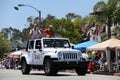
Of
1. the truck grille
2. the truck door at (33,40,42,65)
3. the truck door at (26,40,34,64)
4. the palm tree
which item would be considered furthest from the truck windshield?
the palm tree

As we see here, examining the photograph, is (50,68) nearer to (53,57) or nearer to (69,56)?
(53,57)

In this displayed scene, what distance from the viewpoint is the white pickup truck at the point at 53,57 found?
2284 cm

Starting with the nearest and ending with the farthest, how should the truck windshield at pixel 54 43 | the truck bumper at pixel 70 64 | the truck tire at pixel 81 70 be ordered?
1. the truck bumper at pixel 70 64
2. the truck tire at pixel 81 70
3. the truck windshield at pixel 54 43

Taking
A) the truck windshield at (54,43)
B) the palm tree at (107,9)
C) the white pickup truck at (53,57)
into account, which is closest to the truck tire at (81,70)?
the white pickup truck at (53,57)

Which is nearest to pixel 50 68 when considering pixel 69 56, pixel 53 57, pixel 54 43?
pixel 53 57

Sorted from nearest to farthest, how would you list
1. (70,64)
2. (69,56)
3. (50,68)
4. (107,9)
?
(50,68) → (70,64) → (69,56) → (107,9)

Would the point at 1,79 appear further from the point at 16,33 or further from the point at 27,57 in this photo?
the point at 16,33

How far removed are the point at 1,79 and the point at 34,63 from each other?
4370 millimetres

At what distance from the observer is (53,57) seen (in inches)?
899

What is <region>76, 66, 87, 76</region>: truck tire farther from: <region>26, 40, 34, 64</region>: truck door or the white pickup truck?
<region>26, 40, 34, 64</region>: truck door

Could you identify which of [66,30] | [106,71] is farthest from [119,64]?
[66,30]

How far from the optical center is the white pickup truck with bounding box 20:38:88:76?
22844 millimetres

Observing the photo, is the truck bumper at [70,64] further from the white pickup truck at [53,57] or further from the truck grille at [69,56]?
the truck grille at [69,56]

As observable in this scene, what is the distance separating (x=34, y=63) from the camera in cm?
2486
